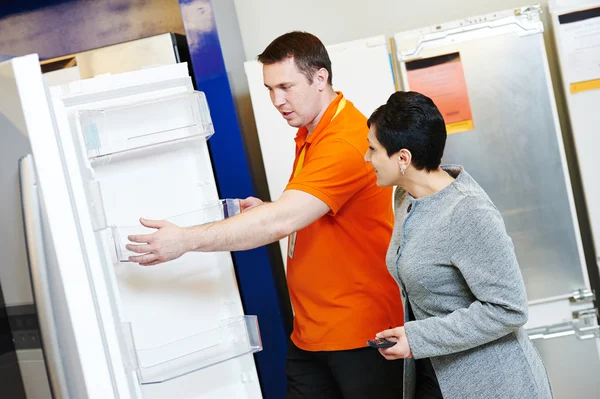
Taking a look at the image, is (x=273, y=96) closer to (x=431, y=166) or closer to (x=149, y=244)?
(x=431, y=166)

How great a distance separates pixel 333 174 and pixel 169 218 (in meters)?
0.43

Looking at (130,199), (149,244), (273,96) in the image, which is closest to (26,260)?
(149,244)

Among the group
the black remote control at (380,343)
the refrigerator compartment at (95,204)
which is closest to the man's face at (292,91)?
the black remote control at (380,343)

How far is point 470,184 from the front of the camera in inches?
63.8

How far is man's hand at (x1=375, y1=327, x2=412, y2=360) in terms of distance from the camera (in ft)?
5.20

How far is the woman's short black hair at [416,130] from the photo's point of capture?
162 cm

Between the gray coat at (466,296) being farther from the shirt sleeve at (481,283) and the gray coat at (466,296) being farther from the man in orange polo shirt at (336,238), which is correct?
the man in orange polo shirt at (336,238)

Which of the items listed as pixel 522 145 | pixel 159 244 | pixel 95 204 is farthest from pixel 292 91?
pixel 522 145

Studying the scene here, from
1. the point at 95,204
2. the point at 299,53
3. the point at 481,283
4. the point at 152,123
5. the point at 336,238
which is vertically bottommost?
the point at 481,283

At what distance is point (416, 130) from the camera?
162 centimetres

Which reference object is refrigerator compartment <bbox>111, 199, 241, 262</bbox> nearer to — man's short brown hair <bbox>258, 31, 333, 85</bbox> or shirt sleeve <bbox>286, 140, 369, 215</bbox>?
shirt sleeve <bbox>286, 140, 369, 215</bbox>

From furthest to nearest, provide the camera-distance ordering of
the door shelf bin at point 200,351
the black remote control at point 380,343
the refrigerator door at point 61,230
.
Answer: the black remote control at point 380,343
the door shelf bin at point 200,351
the refrigerator door at point 61,230

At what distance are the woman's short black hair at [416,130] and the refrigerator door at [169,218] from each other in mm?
409

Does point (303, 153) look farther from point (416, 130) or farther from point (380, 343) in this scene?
point (380, 343)
